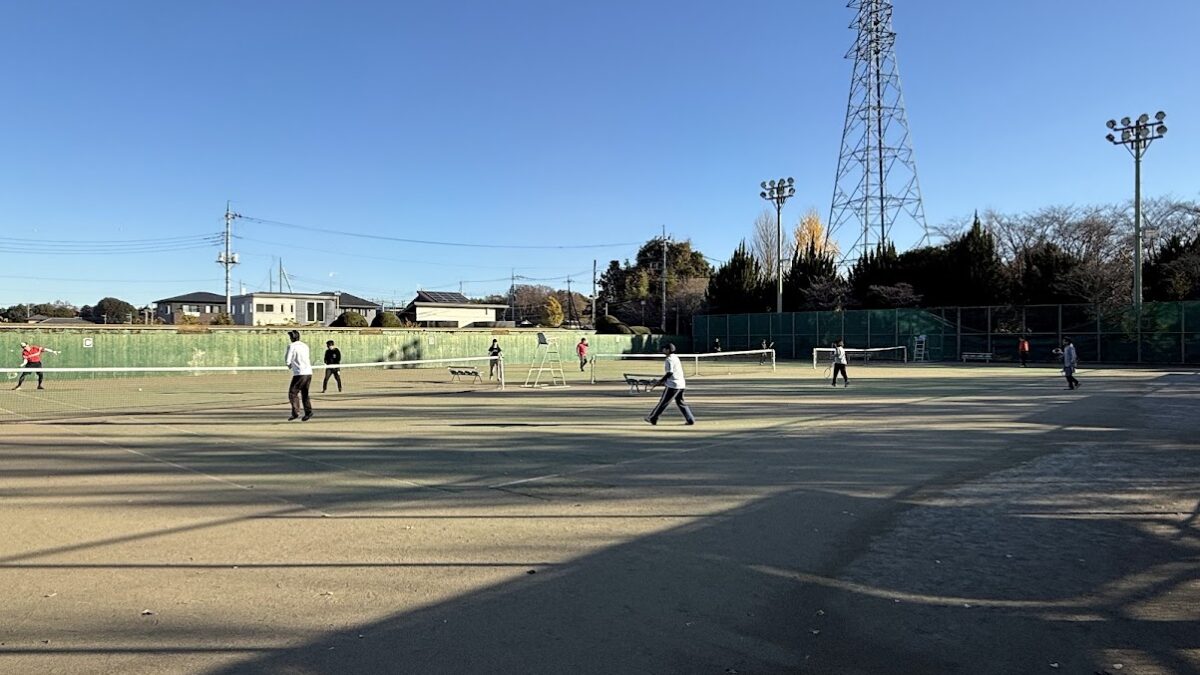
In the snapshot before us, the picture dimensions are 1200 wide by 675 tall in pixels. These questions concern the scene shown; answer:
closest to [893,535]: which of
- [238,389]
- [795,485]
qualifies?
[795,485]

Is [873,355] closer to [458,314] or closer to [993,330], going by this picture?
[993,330]

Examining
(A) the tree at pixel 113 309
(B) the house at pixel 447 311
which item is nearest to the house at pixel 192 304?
(A) the tree at pixel 113 309

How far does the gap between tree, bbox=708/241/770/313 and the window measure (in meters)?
47.4

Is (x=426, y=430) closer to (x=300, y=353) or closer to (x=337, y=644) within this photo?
(x=300, y=353)

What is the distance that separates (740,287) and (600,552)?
59375 millimetres

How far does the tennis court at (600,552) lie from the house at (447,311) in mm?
76353

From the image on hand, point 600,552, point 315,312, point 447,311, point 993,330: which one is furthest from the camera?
point 447,311

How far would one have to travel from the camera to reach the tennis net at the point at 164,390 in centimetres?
1734

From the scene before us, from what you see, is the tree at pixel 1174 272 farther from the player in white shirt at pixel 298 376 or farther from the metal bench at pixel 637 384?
the player in white shirt at pixel 298 376

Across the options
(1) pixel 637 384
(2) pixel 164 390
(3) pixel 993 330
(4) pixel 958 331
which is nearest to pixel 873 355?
(4) pixel 958 331

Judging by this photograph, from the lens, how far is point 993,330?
4634 cm

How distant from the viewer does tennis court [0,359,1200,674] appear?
13.5ft

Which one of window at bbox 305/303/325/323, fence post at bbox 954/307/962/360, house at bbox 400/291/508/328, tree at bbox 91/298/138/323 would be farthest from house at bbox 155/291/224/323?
fence post at bbox 954/307/962/360

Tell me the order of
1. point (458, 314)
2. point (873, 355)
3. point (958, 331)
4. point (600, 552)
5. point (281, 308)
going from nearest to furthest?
point (600, 552) → point (958, 331) → point (873, 355) → point (281, 308) → point (458, 314)
